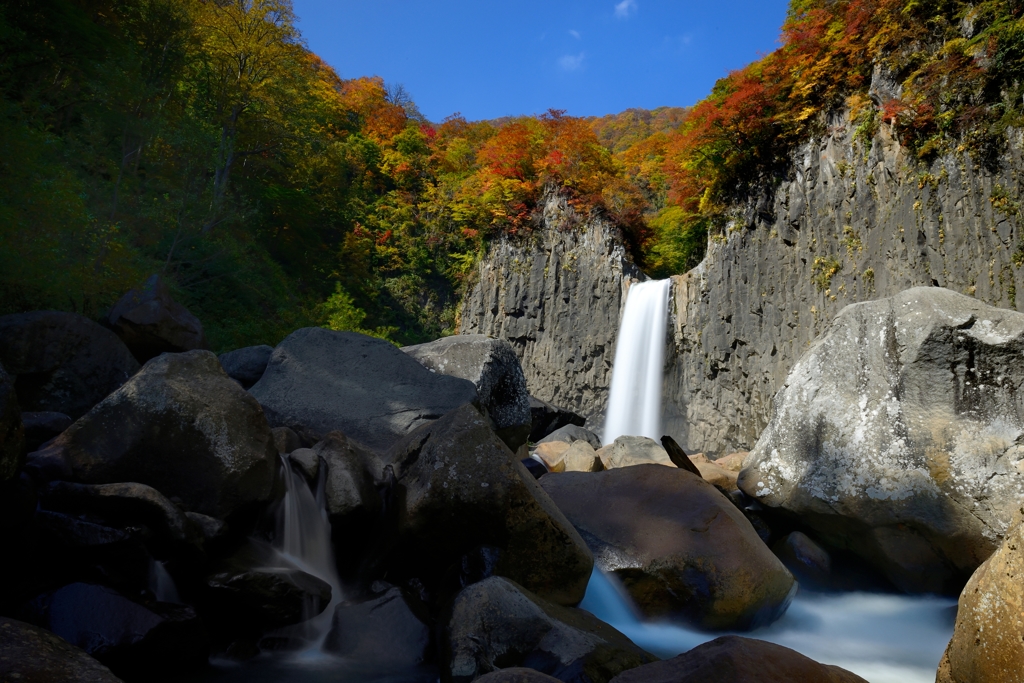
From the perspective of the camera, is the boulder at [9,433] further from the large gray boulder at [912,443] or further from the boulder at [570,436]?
the boulder at [570,436]

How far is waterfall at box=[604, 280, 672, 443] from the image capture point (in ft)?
62.3

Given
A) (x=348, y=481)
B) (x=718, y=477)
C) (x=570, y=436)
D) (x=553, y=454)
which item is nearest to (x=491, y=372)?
(x=718, y=477)

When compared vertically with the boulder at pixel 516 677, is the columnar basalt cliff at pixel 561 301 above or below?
above

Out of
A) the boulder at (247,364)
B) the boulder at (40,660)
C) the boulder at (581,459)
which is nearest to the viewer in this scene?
the boulder at (40,660)

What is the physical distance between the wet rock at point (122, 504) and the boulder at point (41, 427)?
1.55 meters

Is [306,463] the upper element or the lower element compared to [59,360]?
lower

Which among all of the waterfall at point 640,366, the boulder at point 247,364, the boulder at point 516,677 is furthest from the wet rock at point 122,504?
the waterfall at point 640,366

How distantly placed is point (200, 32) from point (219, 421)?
2016 centimetres

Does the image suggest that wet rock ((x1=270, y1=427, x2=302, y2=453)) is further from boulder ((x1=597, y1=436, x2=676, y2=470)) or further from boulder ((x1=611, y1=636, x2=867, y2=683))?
boulder ((x1=597, y1=436, x2=676, y2=470))

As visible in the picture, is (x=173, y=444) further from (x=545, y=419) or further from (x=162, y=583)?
(x=545, y=419)

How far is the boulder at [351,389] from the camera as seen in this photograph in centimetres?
757

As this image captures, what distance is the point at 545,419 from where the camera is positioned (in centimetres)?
→ 1967

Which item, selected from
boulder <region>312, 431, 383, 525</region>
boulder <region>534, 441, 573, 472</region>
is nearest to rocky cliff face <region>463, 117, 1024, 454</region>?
boulder <region>534, 441, 573, 472</region>

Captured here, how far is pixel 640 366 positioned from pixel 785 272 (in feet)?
19.2
